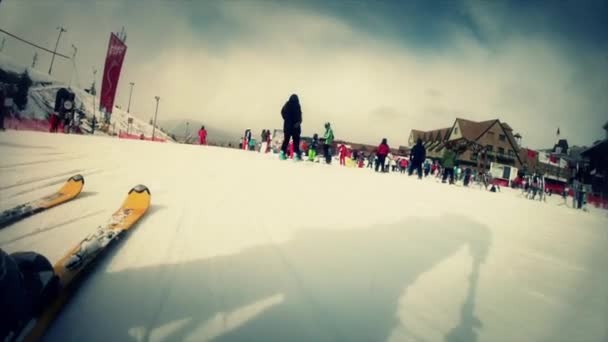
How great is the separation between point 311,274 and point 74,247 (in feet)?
6.52

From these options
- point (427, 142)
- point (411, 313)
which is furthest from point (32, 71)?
point (427, 142)

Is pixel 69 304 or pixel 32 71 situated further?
pixel 32 71

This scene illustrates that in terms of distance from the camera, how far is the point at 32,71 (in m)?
48.8

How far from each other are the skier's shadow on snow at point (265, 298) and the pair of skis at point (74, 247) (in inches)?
3.4

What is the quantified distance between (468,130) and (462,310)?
50677mm

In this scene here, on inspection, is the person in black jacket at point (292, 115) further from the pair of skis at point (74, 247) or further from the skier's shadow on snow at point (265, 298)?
the skier's shadow on snow at point (265, 298)

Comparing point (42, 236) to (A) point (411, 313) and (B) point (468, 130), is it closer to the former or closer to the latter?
(A) point (411, 313)

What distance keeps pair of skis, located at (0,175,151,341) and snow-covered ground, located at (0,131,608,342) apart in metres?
0.08

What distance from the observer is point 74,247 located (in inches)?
80.8

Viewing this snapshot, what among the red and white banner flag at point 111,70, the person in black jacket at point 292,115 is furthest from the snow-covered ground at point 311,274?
the red and white banner flag at point 111,70

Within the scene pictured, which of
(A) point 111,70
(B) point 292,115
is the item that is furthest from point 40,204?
(A) point 111,70

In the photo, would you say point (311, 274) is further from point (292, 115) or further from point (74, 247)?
point (292, 115)

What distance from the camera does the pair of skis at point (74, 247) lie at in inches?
50.4

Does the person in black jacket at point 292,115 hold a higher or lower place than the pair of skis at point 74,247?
higher
